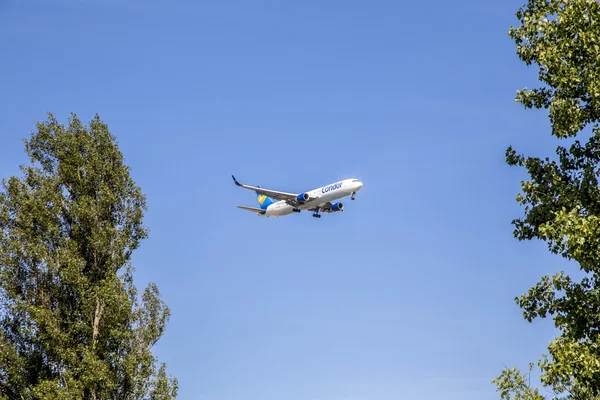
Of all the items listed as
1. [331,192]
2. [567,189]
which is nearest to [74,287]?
[567,189]

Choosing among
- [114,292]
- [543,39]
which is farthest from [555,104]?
[114,292]

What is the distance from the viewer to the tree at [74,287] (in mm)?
31797

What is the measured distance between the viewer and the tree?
3180cm

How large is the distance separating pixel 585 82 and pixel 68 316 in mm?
25394

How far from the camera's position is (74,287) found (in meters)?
33.4

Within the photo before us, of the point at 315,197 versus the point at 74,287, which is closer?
the point at 74,287

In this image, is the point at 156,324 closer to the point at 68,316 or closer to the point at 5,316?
the point at 68,316

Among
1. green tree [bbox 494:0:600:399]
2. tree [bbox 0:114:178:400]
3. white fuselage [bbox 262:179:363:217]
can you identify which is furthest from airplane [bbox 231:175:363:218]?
green tree [bbox 494:0:600:399]

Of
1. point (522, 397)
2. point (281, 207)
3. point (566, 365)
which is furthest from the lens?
point (281, 207)

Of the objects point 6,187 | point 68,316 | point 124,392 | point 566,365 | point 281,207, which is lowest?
point 566,365

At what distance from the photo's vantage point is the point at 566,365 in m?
16.3

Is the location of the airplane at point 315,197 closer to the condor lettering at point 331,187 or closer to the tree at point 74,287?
the condor lettering at point 331,187

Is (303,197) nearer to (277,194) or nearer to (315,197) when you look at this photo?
(315,197)

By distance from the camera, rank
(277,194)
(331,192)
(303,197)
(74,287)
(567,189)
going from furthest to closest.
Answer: (277,194) → (303,197) → (331,192) → (74,287) → (567,189)
